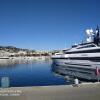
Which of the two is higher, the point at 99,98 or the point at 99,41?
the point at 99,41

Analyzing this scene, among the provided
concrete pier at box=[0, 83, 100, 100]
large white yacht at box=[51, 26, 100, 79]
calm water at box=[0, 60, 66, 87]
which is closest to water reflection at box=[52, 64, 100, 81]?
large white yacht at box=[51, 26, 100, 79]

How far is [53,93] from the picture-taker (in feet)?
65.5

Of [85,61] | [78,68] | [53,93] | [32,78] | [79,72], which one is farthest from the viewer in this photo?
[32,78]

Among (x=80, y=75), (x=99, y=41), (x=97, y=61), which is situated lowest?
(x=80, y=75)

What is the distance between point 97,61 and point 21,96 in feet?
102

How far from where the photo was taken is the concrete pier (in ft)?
60.9

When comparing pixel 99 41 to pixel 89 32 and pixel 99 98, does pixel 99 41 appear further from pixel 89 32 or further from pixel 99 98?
pixel 99 98

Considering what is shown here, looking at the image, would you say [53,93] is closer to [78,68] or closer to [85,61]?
[85,61]

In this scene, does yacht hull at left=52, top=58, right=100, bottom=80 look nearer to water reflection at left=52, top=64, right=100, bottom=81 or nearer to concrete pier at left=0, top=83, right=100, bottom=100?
water reflection at left=52, top=64, right=100, bottom=81

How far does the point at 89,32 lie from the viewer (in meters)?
71.0

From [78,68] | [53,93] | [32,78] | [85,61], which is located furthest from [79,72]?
[53,93]

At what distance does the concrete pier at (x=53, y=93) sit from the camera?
1856 centimetres

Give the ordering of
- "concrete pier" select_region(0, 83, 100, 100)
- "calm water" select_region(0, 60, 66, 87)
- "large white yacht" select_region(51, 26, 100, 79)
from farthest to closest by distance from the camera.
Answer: "calm water" select_region(0, 60, 66, 87), "large white yacht" select_region(51, 26, 100, 79), "concrete pier" select_region(0, 83, 100, 100)

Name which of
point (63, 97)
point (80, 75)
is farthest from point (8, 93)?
point (80, 75)
